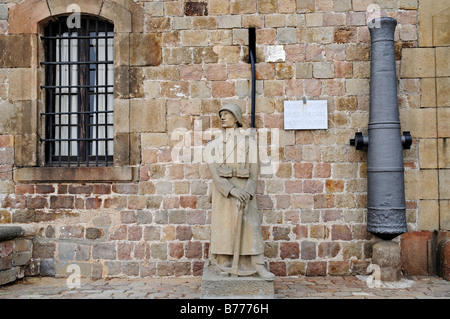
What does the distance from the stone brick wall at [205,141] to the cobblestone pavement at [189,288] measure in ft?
0.76

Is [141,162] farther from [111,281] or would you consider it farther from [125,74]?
[111,281]

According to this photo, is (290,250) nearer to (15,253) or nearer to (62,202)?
(62,202)

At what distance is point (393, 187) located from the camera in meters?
5.33

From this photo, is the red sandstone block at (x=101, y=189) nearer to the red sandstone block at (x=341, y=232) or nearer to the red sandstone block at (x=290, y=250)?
the red sandstone block at (x=290, y=250)

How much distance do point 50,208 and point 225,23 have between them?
335 centimetres

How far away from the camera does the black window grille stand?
607 cm

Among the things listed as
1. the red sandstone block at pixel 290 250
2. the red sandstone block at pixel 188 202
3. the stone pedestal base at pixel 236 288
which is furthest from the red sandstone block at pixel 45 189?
the red sandstone block at pixel 290 250

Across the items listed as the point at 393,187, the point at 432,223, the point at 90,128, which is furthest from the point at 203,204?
the point at 432,223

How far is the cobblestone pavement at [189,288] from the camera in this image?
4805 mm

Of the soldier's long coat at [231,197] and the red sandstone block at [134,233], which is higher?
the soldier's long coat at [231,197]

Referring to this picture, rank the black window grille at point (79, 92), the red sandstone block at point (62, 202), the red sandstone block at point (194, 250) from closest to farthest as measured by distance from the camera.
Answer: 1. the red sandstone block at point (194, 250)
2. the red sandstone block at point (62, 202)
3. the black window grille at point (79, 92)

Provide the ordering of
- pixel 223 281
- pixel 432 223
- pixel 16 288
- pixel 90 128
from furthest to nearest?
pixel 90 128
pixel 432 223
pixel 16 288
pixel 223 281

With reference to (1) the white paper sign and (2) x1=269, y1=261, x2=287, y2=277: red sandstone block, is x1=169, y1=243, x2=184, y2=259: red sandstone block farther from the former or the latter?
(1) the white paper sign

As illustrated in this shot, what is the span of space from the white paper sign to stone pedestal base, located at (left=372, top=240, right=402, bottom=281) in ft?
5.48
